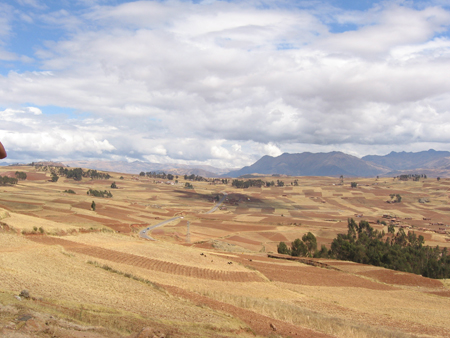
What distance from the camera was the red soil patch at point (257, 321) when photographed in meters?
20.1

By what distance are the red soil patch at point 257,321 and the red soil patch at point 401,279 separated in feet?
110

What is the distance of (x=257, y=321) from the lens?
72.2 ft

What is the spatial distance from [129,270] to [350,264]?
43.3 m

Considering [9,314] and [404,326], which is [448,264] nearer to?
[404,326]

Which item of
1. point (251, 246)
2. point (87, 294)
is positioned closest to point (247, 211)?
point (251, 246)

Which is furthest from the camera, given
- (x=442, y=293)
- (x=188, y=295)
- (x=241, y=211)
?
(x=241, y=211)

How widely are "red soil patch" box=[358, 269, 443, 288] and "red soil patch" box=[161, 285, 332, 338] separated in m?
33.4

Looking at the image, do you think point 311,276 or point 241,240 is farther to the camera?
point 241,240

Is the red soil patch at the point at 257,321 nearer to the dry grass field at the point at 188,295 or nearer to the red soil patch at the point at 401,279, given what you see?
the dry grass field at the point at 188,295

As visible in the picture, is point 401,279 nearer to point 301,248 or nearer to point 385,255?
point 385,255

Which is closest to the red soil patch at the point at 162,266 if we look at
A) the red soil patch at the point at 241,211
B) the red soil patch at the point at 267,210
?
the red soil patch at the point at 241,211

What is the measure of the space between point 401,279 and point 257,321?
121 ft

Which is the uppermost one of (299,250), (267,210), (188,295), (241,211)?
(188,295)

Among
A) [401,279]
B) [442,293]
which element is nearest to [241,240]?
[401,279]
